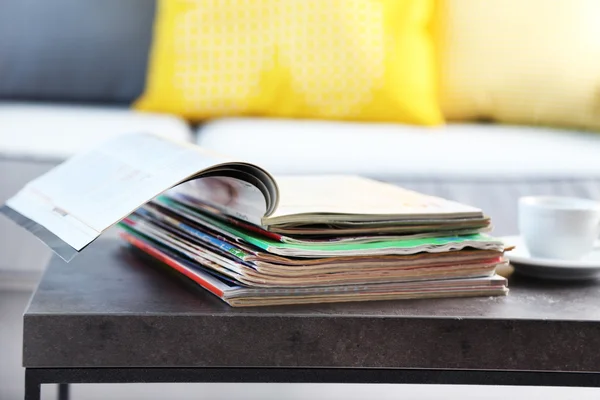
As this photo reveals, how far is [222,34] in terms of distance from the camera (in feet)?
6.69

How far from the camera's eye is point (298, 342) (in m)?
0.66

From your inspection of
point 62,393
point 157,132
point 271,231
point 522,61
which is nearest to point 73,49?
point 157,132

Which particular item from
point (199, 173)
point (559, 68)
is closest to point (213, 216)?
point (199, 173)

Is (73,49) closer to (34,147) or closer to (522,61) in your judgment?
(34,147)

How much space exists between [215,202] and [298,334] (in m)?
0.20

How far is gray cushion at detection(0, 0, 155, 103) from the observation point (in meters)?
2.19

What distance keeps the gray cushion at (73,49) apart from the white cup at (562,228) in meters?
1.52

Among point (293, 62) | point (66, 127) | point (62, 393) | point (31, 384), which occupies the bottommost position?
point (62, 393)

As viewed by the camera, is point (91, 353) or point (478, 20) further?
point (478, 20)

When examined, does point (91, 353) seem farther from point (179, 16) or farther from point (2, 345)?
point (179, 16)

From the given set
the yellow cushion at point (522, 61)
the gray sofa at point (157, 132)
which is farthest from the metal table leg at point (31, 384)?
the yellow cushion at point (522, 61)

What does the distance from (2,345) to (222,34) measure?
881mm

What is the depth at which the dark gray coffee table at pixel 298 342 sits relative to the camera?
644mm

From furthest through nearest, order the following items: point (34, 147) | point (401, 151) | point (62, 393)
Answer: point (401, 151), point (34, 147), point (62, 393)
